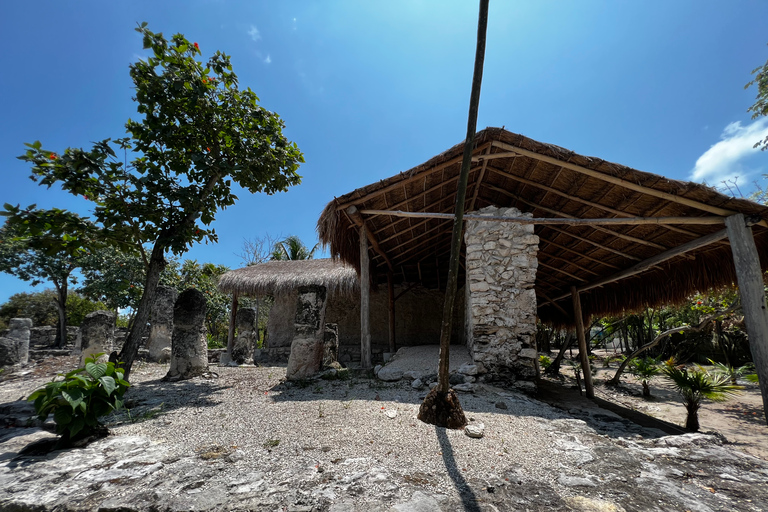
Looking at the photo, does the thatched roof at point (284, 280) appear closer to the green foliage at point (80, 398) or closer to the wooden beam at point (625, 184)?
the wooden beam at point (625, 184)

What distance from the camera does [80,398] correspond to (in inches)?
93.3

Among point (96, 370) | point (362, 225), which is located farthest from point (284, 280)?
point (96, 370)

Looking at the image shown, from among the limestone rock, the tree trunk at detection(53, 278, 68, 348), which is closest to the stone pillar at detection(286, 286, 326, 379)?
the limestone rock

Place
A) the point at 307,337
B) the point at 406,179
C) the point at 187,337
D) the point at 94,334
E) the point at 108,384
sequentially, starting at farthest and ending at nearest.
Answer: the point at 94,334, the point at 187,337, the point at 307,337, the point at 406,179, the point at 108,384

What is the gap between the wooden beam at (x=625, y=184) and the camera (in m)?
4.08

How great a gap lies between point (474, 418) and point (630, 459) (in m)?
1.24

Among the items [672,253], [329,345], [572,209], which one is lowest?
[329,345]

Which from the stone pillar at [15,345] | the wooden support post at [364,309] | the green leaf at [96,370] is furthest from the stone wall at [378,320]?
the green leaf at [96,370]

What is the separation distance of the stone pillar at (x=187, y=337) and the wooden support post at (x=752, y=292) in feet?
24.1

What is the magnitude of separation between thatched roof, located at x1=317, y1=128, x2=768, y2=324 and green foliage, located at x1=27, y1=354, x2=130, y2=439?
350 cm

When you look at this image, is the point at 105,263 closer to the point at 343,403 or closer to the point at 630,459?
the point at 343,403

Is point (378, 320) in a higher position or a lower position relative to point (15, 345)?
higher

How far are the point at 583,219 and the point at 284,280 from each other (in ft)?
26.9

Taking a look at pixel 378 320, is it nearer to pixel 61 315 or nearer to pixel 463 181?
pixel 463 181
